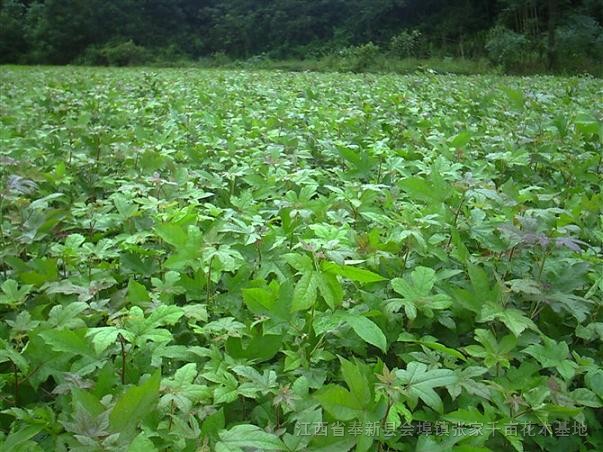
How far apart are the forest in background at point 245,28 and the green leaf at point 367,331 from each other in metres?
16.4

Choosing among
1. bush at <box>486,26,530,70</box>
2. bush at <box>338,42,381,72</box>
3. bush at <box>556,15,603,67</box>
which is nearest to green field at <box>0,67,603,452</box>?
bush at <box>486,26,530,70</box>

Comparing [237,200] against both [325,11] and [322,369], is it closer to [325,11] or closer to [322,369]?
[322,369]

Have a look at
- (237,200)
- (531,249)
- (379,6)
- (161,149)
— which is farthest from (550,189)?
(379,6)

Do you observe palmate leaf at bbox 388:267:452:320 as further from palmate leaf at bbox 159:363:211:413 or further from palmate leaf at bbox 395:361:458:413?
palmate leaf at bbox 159:363:211:413

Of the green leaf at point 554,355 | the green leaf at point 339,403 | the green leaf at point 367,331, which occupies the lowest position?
the green leaf at point 554,355

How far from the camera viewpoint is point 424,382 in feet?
3.43

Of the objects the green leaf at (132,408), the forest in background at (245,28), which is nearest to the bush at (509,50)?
the forest in background at (245,28)

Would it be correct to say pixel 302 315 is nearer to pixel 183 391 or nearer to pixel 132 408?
pixel 183 391

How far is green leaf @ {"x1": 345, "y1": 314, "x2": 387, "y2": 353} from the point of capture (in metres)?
1.09

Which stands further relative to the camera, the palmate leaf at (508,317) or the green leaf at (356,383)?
the palmate leaf at (508,317)

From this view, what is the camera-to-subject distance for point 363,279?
112 centimetres

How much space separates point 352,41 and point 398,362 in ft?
72.8

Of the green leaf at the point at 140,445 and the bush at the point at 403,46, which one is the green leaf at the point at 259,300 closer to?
the green leaf at the point at 140,445

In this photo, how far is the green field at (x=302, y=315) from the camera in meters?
Result: 1.03
